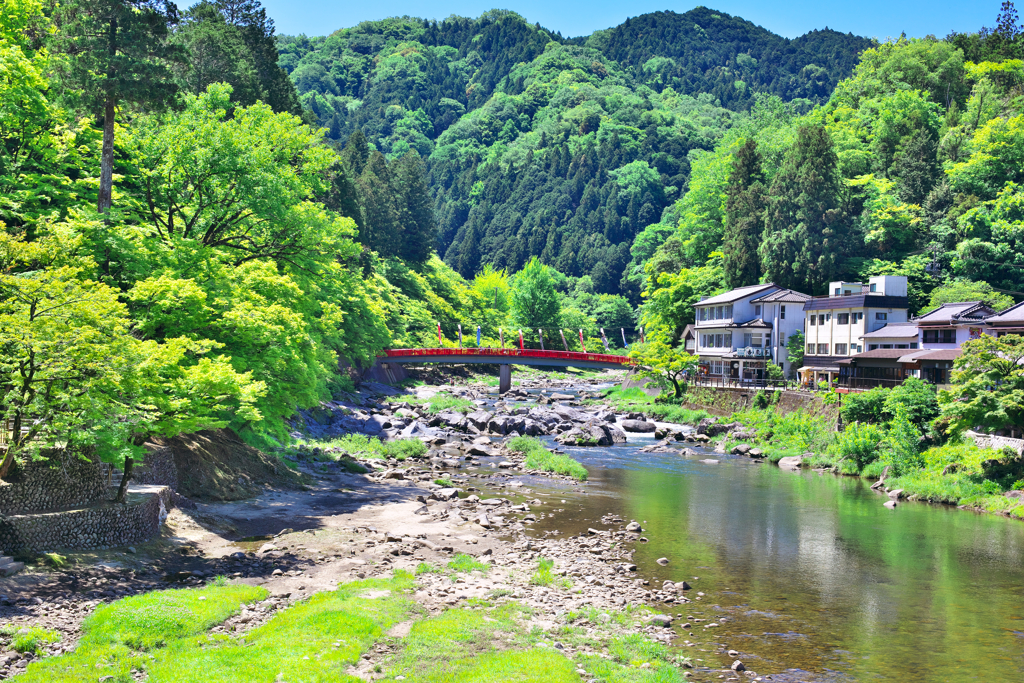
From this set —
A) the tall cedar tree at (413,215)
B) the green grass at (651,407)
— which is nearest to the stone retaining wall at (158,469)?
the green grass at (651,407)

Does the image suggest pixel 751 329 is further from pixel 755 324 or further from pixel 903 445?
pixel 903 445

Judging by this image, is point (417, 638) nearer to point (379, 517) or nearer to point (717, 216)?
point (379, 517)

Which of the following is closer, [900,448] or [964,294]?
[900,448]

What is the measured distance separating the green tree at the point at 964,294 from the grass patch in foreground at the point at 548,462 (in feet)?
119

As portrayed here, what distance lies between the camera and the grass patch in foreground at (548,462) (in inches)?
1507

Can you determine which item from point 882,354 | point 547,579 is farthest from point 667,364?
point 547,579

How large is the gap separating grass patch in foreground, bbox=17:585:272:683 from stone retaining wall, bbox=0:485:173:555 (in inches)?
149

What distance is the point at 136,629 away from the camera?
50.1 feet

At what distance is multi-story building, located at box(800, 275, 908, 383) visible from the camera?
188ft

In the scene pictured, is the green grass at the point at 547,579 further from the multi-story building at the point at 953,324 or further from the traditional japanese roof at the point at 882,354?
the multi-story building at the point at 953,324

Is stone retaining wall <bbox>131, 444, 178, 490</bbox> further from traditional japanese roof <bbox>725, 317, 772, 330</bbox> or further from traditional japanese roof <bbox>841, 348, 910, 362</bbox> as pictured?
traditional japanese roof <bbox>725, 317, 772, 330</bbox>

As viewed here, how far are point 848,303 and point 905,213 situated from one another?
1775cm

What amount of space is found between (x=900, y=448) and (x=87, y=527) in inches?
1448

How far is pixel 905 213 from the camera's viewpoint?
6956 cm
